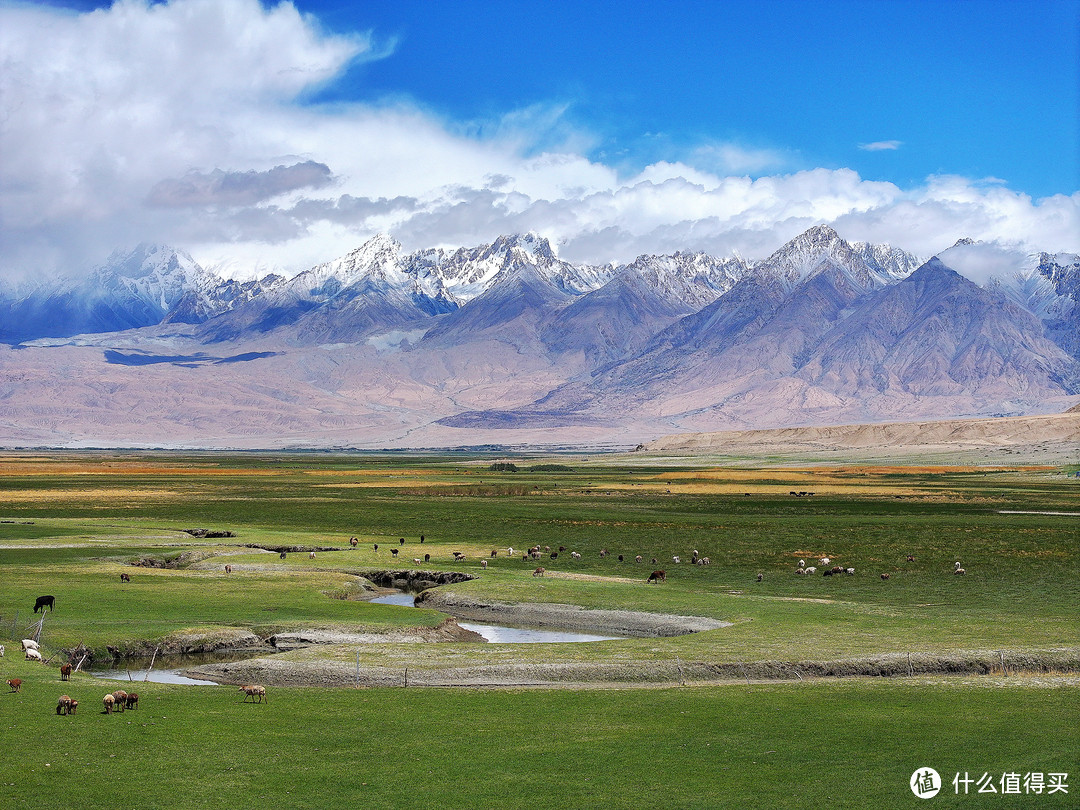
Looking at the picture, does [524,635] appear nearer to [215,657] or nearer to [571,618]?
[571,618]

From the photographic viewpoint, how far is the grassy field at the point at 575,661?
1792cm

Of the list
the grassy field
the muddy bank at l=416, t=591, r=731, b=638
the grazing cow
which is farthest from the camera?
the muddy bank at l=416, t=591, r=731, b=638

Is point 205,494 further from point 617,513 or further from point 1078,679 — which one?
point 1078,679

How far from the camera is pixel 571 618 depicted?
39406 mm

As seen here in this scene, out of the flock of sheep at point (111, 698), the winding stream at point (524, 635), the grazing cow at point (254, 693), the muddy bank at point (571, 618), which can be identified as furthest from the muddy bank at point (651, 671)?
the muddy bank at point (571, 618)

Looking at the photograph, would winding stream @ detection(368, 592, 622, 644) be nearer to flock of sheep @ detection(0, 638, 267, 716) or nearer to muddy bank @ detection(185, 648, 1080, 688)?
muddy bank @ detection(185, 648, 1080, 688)

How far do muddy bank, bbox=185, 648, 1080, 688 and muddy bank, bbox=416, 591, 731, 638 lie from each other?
770 centimetres

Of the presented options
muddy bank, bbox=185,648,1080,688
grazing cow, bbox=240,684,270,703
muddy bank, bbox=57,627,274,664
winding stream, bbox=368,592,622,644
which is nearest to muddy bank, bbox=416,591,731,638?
winding stream, bbox=368,592,622,644

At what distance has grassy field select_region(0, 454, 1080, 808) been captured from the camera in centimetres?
1792

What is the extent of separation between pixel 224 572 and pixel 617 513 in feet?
135

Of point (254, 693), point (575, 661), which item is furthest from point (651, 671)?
point (254, 693)

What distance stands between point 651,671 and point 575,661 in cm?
225

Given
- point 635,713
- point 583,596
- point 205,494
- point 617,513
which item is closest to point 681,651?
point 635,713

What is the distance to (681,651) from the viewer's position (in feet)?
98.0
